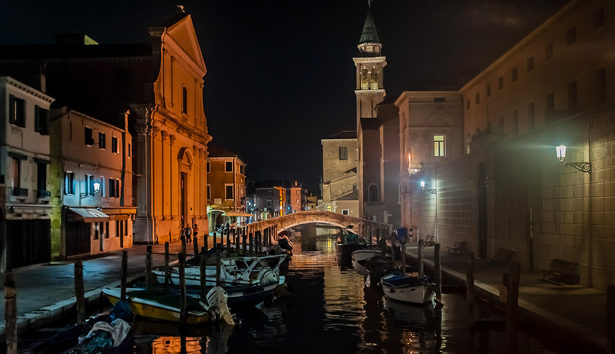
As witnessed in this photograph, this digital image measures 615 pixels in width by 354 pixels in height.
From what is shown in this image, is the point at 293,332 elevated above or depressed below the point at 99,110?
below

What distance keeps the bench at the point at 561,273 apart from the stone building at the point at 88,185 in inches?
753

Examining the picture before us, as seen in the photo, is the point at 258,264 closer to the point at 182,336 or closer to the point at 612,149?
the point at 182,336

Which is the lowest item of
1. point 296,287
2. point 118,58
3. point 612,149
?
point 296,287

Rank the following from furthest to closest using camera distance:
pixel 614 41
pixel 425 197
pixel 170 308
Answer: pixel 425 197 → pixel 614 41 → pixel 170 308

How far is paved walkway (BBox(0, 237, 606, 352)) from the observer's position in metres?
11.9

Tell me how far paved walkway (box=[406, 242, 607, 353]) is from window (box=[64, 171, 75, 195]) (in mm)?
17063

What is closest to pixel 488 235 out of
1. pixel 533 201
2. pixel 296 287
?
pixel 533 201

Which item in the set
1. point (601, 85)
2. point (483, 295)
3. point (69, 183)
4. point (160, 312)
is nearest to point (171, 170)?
point (69, 183)

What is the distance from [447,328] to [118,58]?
32.2 m

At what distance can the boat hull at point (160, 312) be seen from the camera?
1573 centimetres

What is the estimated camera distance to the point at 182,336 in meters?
14.9

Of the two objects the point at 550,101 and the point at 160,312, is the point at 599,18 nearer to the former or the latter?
the point at 550,101

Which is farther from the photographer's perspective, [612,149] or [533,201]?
[533,201]

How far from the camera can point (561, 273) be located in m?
17.0
